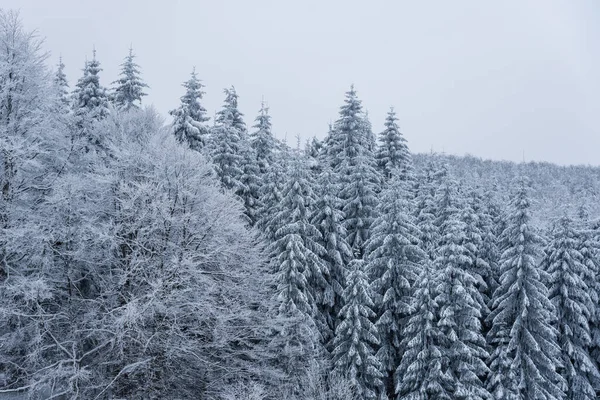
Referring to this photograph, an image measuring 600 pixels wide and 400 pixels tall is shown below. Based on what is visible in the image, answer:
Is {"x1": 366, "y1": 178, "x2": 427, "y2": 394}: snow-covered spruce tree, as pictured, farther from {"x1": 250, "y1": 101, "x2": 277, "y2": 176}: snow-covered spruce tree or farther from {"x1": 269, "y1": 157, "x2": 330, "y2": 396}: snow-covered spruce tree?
{"x1": 250, "y1": 101, "x2": 277, "y2": 176}: snow-covered spruce tree

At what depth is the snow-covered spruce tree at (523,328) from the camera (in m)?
26.9

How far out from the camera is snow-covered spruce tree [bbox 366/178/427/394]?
2780cm

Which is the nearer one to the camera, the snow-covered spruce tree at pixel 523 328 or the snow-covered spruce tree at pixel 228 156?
the snow-covered spruce tree at pixel 523 328

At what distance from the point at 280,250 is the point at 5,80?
53.6 ft

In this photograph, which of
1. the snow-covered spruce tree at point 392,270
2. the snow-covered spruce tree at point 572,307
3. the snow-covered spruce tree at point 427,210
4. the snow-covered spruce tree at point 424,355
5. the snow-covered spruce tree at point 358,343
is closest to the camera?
the snow-covered spruce tree at point 358,343

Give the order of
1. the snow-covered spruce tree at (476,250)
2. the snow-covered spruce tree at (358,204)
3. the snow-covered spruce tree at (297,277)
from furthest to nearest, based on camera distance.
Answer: the snow-covered spruce tree at (358,204), the snow-covered spruce tree at (476,250), the snow-covered spruce tree at (297,277)

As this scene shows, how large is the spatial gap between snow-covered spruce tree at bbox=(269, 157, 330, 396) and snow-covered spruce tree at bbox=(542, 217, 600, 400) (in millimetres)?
15611

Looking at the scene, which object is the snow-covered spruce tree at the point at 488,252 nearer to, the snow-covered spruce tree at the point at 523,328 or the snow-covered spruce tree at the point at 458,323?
the snow-covered spruce tree at the point at 523,328

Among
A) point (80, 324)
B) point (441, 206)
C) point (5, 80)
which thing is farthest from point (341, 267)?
point (5, 80)

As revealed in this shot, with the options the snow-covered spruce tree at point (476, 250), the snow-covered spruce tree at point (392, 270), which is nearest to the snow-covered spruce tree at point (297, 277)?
the snow-covered spruce tree at point (392, 270)

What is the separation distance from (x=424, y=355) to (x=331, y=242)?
8.60 m

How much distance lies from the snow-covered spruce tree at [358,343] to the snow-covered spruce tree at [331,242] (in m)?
2.96

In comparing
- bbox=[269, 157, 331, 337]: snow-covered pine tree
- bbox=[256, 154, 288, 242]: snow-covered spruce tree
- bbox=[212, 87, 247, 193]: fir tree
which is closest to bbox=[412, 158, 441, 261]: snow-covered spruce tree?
bbox=[269, 157, 331, 337]: snow-covered pine tree

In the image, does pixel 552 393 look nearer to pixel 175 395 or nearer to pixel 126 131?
pixel 175 395
